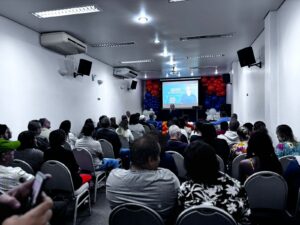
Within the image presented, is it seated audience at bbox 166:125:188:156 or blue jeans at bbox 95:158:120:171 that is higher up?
seated audience at bbox 166:125:188:156

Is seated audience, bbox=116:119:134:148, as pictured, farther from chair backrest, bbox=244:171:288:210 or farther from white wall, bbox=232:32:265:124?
chair backrest, bbox=244:171:288:210

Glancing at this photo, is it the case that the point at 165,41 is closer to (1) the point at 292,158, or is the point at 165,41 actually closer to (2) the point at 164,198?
(1) the point at 292,158

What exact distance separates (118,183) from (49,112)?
16.0 ft

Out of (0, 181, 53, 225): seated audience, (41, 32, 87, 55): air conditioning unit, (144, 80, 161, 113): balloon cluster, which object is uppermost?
(41, 32, 87, 55): air conditioning unit

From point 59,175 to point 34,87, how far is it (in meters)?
3.49

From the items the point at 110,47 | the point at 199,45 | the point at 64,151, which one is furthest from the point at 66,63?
the point at 64,151

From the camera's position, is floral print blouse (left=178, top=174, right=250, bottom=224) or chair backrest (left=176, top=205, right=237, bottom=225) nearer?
chair backrest (left=176, top=205, right=237, bottom=225)

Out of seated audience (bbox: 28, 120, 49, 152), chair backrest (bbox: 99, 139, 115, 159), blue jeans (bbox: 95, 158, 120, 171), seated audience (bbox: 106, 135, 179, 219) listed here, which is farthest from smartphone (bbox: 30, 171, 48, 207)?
chair backrest (bbox: 99, 139, 115, 159)

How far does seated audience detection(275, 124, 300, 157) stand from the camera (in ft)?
10.2

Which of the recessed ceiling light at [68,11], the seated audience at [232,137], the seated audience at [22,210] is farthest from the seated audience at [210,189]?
the recessed ceiling light at [68,11]

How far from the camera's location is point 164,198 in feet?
5.49

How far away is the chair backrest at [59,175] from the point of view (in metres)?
2.68

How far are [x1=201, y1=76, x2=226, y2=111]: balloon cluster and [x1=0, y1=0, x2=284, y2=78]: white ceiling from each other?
551cm

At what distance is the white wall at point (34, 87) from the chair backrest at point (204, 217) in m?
4.46
